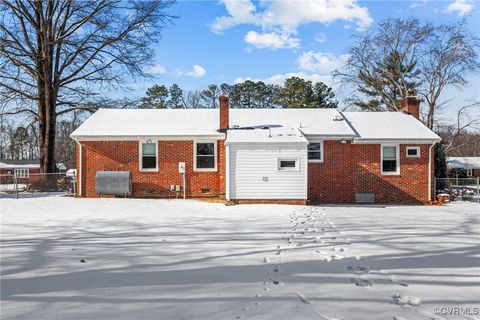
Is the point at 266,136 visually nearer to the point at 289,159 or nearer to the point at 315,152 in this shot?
the point at 289,159

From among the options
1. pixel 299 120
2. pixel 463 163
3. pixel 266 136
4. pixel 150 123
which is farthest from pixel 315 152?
pixel 463 163

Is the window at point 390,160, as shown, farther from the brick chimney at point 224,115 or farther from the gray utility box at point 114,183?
the gray utility box at point 114,183

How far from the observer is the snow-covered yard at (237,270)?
4.04 metres

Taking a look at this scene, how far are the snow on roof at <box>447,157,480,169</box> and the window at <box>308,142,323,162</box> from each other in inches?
1424

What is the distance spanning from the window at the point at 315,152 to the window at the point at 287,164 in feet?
6.84

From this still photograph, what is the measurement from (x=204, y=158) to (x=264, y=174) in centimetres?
356

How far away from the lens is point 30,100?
2700 centimetres

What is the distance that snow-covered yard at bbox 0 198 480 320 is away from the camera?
4043 mm

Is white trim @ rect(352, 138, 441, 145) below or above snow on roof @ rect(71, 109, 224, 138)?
below

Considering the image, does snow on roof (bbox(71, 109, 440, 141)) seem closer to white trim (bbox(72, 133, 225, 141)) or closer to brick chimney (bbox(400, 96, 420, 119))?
white trim (bbox(72, 133, 225, 141))

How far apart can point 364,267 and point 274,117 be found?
14.6m

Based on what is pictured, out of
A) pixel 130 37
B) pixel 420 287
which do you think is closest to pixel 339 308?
pixel 420 287

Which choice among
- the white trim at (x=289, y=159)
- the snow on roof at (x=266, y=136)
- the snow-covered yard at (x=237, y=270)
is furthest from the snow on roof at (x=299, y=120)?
the snow-covered yard at (x=237, y=270)

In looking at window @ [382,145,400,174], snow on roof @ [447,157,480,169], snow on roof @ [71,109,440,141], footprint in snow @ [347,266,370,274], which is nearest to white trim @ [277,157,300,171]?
snow on roof @ [71,109,440,141]
